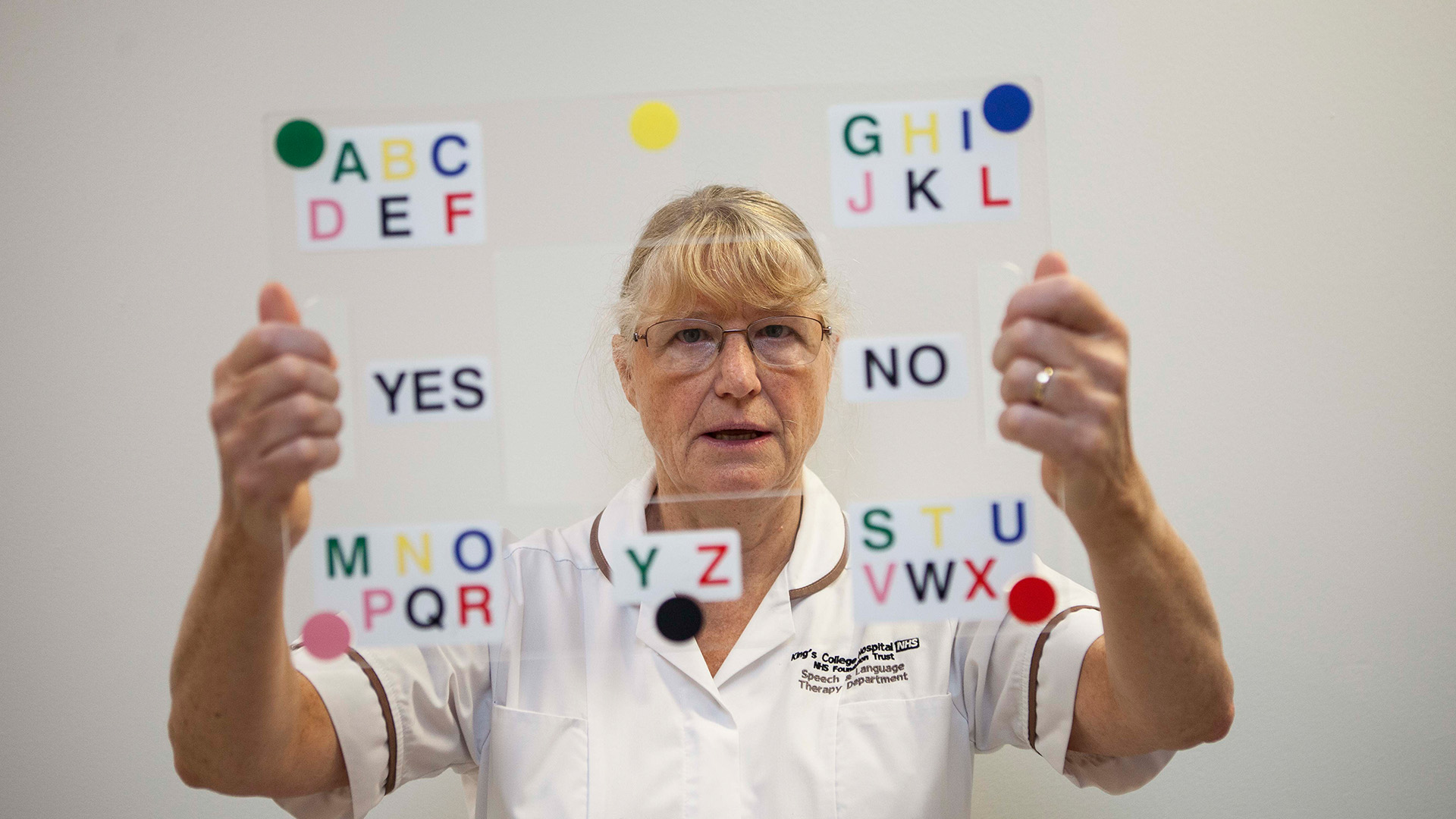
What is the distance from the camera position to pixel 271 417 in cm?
88

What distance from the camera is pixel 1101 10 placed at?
144 centimetres

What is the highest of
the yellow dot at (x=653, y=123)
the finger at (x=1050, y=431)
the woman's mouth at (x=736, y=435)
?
the yellow dot at (x=653, y=123)

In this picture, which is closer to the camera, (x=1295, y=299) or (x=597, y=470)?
(x=597, y=470)

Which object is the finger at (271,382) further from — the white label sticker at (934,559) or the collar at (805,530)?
the white label sticker at (934,559)

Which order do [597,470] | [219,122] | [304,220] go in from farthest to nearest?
1. [219,122]
2. [597,470]
3. [304,220]

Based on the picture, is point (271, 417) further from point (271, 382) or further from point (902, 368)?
point (902, 368)

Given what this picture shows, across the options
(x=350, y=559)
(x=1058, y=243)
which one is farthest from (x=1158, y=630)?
(x=350, y=559)

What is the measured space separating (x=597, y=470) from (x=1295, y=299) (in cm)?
111

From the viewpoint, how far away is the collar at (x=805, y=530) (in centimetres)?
115

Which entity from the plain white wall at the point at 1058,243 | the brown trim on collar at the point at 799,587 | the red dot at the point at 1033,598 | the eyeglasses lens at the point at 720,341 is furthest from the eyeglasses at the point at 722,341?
the plain white wall at the point at 1058,243

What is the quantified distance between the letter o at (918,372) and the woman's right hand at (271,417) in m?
0.57

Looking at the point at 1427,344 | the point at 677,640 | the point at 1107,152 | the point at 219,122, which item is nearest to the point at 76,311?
the point at 219,122

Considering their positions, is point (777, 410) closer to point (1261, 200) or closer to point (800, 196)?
point (800, 196)

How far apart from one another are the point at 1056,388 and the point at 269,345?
72 centimetres
